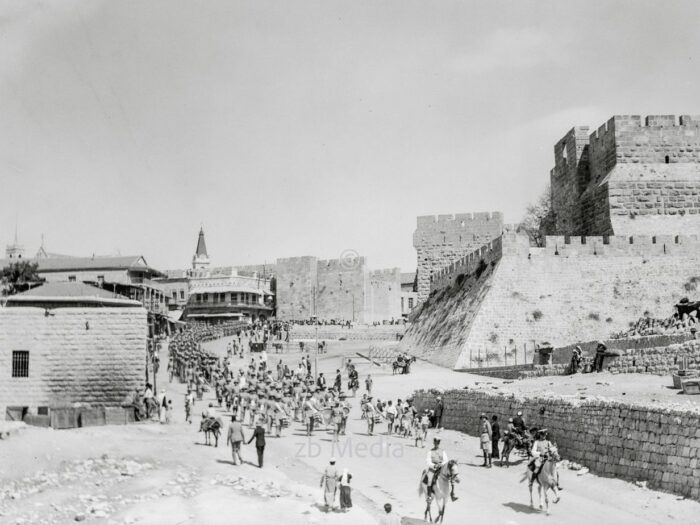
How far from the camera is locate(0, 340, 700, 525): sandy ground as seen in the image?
11.0 metres

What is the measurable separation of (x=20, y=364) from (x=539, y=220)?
86.4ft

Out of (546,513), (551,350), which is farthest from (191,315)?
(546,513)

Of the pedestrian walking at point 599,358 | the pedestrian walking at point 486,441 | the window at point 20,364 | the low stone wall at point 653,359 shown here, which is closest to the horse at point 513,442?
the pedestrian walking at point 486,441

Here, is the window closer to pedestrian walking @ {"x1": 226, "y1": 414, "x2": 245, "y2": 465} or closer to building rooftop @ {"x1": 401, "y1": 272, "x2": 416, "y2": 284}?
pedestrian walking @ {"x1": 226, "y1": 414, "x2": 245, "y2": 465}

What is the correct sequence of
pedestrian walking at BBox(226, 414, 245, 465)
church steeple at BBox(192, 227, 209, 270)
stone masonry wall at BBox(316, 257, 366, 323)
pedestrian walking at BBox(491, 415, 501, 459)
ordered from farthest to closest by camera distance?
church steeple at BBox(192, 227, 209, 270), stone masonry wall at BBox(316, 257, 366, 323), pedestrian walking at BBox(491, 415, 501, 459), pedestrian walking at BBox(226, 414, 245, 465)

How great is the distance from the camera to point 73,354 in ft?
63.6

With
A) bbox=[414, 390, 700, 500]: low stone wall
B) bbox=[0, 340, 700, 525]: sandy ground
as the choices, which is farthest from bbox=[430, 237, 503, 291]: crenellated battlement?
bbox=[414, 390, 700, 500]: low stone wall

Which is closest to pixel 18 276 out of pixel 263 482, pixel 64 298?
pixel 64 298

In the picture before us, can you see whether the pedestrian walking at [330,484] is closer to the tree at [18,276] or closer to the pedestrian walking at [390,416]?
the pedestrian walking at [390,416]

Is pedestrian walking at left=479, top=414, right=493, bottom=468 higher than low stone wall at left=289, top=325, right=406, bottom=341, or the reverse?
low stone wall at left=289, top=325, right=406, bottom=341

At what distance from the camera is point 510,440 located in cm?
1446

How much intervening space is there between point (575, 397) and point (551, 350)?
806cm

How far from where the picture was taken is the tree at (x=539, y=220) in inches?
1400

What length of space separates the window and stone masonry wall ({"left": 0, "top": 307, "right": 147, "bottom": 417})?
84 millimetres
